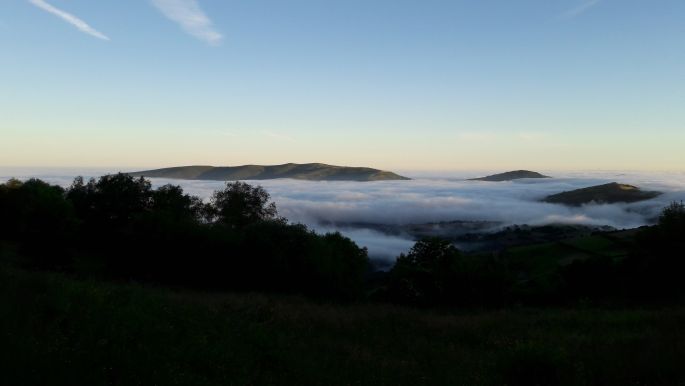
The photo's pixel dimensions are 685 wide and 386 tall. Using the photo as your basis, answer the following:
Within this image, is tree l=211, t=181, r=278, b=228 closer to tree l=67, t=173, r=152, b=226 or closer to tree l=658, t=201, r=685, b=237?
tree l=67, t=173, r=152, b=226

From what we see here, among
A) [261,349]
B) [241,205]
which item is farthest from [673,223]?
[241,205]

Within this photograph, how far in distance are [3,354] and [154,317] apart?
3.73m

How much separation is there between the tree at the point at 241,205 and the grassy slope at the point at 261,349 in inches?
1742

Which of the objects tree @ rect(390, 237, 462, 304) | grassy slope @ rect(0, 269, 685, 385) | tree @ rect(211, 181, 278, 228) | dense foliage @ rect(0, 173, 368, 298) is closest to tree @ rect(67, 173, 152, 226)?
dense foliage @ rect(0, 173, 368, 298)

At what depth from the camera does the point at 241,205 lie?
192 ft

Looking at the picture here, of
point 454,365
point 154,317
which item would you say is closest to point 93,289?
point 154,317

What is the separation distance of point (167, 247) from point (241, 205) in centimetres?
1965

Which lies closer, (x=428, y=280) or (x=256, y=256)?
(x=256, y=256)

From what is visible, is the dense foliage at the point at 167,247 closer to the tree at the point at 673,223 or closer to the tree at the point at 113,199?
the tree at the point at 113,199

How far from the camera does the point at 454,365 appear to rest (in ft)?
34.5

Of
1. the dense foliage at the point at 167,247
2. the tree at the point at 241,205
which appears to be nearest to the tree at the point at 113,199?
the dense foliage at the point at 167,247

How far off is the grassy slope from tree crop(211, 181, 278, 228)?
4425 cm

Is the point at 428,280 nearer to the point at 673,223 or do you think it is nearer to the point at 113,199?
the point at 673,223

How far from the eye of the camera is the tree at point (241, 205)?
5756cm
